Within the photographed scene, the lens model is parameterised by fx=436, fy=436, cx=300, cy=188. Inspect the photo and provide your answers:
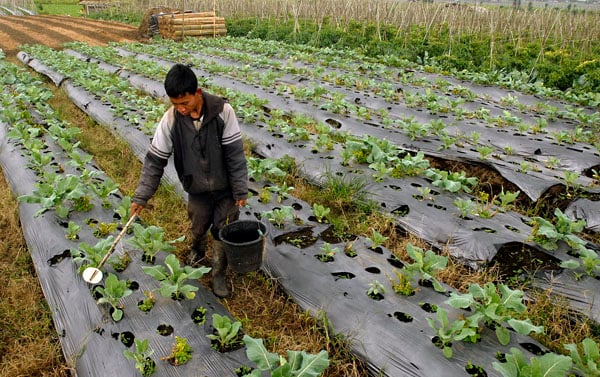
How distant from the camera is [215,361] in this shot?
89.0 inches

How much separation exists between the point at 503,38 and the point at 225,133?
11.6 m

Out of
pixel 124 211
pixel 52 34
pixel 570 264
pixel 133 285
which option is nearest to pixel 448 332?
pixel 570 264

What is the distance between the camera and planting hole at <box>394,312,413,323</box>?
2551 mm

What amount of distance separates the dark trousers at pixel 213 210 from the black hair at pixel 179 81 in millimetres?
838

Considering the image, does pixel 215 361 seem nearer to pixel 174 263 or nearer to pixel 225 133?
pixel 174 263

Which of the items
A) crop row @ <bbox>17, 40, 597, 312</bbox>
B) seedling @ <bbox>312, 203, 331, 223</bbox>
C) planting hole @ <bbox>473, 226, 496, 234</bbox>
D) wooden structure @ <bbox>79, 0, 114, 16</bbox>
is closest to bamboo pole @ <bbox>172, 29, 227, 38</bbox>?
crop row @ <bbox>17, 40, 597, 312</bbox>

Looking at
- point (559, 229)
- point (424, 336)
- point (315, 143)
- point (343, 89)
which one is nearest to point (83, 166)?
point (315, 143)

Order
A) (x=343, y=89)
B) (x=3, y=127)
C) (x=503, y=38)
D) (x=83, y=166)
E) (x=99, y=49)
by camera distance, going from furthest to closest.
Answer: (x=99, y=49) < (x=503, y=38) < (x=343, y=89) < (x=3, y=127) < (x=83, y=166)

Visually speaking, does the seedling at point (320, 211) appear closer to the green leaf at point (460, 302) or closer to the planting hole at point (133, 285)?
the green leaf at point (460, 302)

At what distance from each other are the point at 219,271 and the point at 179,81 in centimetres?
134

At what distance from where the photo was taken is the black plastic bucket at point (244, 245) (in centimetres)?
265

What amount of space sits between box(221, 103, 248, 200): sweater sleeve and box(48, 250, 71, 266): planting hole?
1.28 m

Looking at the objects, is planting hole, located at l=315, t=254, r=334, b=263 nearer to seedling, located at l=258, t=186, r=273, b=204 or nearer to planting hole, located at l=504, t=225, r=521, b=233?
seedling, located at l=258, t=186, r=273, b=204

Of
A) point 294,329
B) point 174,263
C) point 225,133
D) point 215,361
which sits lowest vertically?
point 294,329
